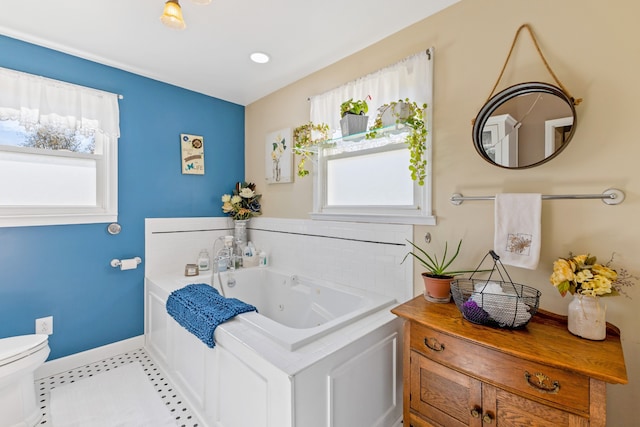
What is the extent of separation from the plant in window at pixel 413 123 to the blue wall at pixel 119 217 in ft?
6.50

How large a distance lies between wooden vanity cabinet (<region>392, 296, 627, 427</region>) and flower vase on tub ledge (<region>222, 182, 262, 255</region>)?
6.65 ft

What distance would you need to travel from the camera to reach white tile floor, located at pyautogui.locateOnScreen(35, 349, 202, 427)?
5.58ft

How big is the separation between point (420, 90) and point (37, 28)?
101 inches

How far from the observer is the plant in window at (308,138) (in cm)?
221

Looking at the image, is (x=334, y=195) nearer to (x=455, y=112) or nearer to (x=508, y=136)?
(x=455, y=112)

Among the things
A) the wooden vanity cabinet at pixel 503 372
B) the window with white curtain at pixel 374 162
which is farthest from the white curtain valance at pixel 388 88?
the wooden vanity cabinet at pixel 503 372

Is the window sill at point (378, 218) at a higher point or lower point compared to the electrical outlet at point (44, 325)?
higher

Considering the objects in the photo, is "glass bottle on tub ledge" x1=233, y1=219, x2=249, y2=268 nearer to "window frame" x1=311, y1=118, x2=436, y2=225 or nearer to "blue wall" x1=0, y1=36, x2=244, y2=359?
"blue wall" x1=0, y1=36, x2=244, y2=359

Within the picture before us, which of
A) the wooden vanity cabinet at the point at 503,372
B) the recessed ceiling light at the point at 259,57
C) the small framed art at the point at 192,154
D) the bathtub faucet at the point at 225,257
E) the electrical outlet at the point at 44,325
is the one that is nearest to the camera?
the wooden vanity cabinet at the point at 503,372

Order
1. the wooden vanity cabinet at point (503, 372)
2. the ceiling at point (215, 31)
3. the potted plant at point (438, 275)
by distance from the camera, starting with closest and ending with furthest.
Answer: the wooden vanity cabinet at point (503, 372), the potted plant at point (438, 275), the ceiling at point (215, 31)

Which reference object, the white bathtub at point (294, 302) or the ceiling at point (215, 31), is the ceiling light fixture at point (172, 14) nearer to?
the ceiling at point (215, 31)

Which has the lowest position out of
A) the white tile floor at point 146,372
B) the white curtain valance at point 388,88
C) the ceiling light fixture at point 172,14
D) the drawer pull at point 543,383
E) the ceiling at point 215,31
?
the white tile floor at point 146,372

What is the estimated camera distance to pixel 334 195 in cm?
234

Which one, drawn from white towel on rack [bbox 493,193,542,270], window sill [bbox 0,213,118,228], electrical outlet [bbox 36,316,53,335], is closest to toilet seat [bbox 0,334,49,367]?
electrical outlet [bbox 36,316,53,335]
